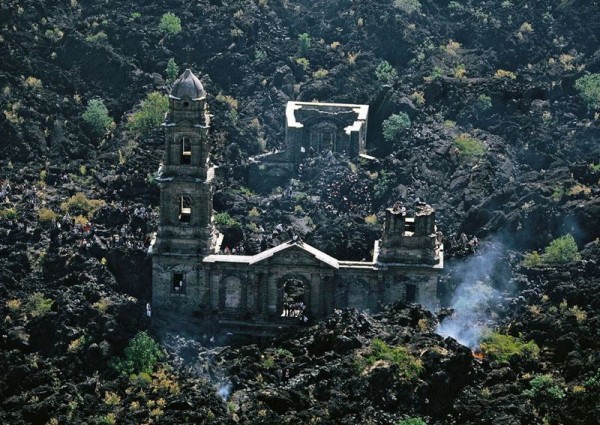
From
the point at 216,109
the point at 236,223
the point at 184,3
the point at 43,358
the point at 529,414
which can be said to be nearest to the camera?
the point at 529,414

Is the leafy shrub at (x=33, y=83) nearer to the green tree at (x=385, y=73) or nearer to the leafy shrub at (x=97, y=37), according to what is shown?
the leafy shrub at (x=97, y=37)

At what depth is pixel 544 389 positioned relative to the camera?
11119cm

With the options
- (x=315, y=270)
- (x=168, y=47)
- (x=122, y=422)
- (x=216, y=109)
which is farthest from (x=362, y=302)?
(x=168, y=47)

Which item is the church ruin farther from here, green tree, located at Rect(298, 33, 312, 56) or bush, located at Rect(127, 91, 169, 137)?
green tree, located at Rect(298, 33, 312, 56)

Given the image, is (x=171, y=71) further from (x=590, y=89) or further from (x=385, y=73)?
(x=590, y=89)

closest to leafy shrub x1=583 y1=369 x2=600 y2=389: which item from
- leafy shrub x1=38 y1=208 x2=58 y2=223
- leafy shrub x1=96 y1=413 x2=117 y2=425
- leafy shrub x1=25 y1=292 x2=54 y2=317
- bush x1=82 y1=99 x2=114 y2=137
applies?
leafy shrub x1=96 y1=413 x2=117 y2=425

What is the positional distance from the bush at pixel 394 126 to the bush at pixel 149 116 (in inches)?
713

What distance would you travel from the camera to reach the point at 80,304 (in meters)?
122

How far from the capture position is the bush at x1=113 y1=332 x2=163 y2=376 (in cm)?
11744

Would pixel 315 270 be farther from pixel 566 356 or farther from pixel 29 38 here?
pixel 29 38

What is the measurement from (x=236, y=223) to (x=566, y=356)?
31.8 m

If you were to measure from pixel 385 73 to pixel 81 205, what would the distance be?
4113cm

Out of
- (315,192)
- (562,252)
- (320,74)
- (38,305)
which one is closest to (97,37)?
(320,74)

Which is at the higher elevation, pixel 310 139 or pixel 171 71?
pixel 171 71
